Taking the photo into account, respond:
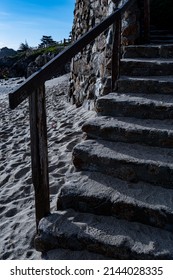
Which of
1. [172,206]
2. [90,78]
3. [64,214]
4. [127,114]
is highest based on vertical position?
[90,78]

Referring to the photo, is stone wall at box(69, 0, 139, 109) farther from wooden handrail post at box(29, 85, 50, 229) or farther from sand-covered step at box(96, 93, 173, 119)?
wooden handrail post at box(29, 85, 50, 229)

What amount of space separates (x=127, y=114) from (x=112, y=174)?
0.85 m

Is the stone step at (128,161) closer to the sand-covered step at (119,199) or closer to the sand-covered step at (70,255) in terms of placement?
the sand-covered step at (119,199)

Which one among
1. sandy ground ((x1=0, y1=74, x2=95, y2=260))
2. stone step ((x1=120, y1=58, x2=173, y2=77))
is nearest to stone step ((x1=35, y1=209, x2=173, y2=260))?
sandy ground ((x1=0, y1=74, x2=95, y2=260))

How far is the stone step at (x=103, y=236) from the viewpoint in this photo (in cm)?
194

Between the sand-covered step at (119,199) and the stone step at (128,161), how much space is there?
0.23 feet

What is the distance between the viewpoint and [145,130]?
2.73m

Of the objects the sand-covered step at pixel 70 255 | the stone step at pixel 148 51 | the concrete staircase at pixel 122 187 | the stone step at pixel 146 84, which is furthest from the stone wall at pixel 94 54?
the sand-covered step at pixel 70 255

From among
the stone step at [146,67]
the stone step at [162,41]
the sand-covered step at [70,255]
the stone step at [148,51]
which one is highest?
the stone step at [162,41]

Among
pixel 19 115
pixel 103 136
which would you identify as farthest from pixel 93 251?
pixel 19 115

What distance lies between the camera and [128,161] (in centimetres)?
248

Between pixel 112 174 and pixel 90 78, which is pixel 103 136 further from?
pixel 90 78

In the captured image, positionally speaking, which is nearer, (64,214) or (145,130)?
(64,214)

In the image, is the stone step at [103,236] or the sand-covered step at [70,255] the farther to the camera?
the sand-covered step at [70,255]
